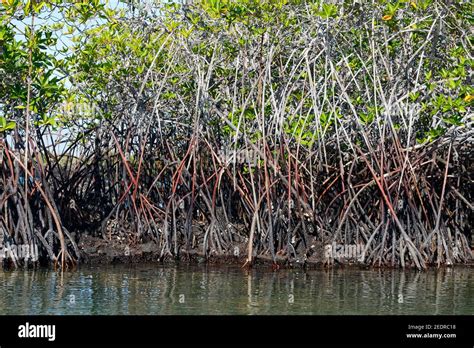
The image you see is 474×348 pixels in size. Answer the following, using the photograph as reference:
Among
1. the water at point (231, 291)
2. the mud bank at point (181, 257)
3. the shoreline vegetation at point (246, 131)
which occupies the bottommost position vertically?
the water at point (231, 291)

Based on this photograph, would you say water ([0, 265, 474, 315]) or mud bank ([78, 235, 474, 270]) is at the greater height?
mud bank ([78, 235, 474, 270])

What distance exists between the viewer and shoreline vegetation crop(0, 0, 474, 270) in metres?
12.6

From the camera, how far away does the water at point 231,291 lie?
34.2 ft

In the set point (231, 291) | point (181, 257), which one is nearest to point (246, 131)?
point (181, 257)

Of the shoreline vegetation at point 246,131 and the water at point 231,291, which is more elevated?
the shoreline vegetation at point 246,131

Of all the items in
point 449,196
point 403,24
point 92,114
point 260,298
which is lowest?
point 260,298

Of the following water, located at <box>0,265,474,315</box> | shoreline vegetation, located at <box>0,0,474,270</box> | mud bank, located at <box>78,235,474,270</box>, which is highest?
shoreline vegetation, located at <box>0,0,474,270</box>

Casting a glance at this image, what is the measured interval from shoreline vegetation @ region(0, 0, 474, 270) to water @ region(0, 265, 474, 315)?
473 millimetres

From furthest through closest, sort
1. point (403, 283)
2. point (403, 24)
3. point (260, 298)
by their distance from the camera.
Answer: point (403, 24), point (403, 283), point (260, 298)

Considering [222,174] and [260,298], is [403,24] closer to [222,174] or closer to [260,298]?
[222,174]

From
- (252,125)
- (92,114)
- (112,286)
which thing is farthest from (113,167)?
(112,286)

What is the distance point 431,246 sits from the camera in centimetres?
1316

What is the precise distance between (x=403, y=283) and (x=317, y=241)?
5.30 ft

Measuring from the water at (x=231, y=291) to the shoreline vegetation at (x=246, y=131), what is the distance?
473mm
